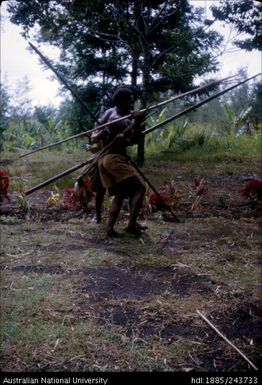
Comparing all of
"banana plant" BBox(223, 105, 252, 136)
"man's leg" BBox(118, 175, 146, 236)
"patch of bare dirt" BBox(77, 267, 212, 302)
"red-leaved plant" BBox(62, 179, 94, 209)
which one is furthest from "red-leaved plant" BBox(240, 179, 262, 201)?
"banana plant" BBox(223, 105, 252, 136)

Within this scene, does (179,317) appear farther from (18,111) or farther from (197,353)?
(18,111)

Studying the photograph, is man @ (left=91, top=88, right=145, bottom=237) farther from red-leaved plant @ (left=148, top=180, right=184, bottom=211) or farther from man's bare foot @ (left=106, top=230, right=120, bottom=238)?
red-leaved plant @ (left=148, top=180, right=184, bottom=211)

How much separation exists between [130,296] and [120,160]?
2131 millimetres

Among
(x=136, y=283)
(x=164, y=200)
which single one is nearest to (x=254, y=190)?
(x=164, y=200)

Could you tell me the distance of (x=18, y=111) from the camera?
90.1 feet

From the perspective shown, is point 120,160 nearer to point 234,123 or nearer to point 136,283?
point 136,283

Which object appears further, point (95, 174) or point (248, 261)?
point (95, 174)

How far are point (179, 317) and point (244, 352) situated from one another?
1.95ft

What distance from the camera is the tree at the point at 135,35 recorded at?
8336 mm

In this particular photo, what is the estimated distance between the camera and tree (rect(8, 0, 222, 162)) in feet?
27.3

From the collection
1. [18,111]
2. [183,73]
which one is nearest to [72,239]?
[183,73]

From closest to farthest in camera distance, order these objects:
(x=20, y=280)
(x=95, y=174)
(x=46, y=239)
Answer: (x=20, y=280), (x=46, y=239), (x=95, y=174)

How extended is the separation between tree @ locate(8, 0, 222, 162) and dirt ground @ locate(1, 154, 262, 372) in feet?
14.1

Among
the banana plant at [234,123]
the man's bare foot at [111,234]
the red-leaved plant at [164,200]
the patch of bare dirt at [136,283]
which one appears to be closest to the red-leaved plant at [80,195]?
the red-leaved plant at [164,200]
